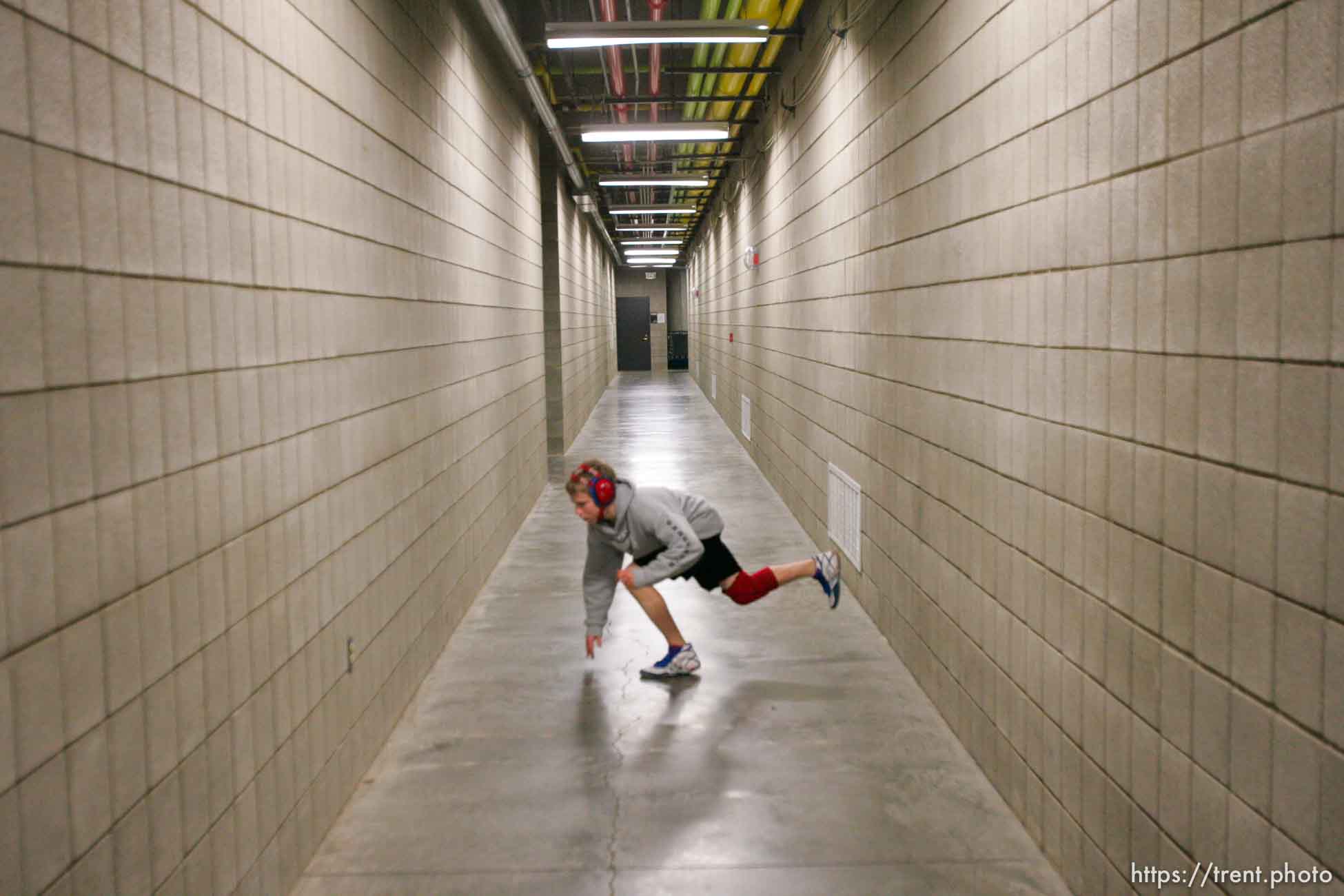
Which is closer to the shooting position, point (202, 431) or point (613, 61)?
point (202, 431)

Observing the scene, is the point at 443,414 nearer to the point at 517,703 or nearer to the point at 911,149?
the point at 517,703

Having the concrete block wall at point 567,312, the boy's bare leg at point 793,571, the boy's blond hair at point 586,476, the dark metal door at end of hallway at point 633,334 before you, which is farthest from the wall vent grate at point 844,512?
the dark metal door at end of hallway at point 633,334

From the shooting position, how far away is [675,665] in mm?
4879

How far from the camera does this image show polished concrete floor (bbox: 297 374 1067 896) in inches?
124

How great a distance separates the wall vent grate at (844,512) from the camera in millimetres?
6109

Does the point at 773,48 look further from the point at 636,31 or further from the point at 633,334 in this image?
the point at 633,334

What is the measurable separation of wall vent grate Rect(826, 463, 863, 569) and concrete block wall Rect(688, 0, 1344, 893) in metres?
0.92

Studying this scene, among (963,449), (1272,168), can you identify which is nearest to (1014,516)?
(963,449)

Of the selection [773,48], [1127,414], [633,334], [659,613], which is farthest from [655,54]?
[633,334]

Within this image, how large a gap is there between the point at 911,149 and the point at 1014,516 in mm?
2009

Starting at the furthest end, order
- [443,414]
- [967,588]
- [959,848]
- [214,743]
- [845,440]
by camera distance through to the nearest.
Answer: [845,440]
[443,414]
[967,588]
[959,848]
[214,743]

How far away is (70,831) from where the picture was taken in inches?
76.1

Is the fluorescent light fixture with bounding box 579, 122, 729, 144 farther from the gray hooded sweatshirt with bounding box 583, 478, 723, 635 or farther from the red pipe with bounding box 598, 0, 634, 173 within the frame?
the gray hooded sweatshirt with bounding box 583, 478, 723, 635

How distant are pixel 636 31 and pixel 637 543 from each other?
283 cm
